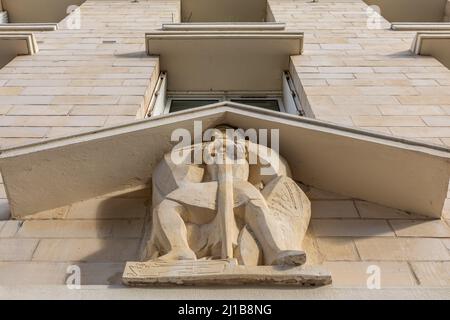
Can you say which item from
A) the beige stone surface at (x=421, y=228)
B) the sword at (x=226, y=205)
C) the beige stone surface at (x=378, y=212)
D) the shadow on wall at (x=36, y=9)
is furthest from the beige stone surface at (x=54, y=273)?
the shadow on wall at (x=36, y=9)

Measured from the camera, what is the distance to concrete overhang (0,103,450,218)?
4.50m

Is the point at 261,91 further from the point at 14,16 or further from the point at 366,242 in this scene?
the point at 14,16

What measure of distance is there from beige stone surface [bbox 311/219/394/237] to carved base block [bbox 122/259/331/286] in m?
1.30

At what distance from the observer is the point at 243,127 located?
16.4 ft

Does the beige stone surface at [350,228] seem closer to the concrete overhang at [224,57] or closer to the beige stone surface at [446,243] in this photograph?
the beige stone surface at [446,243]

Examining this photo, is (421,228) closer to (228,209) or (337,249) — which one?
(337,249)

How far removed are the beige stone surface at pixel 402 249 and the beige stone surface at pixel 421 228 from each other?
73mm

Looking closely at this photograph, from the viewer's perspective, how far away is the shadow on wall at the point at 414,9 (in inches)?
536

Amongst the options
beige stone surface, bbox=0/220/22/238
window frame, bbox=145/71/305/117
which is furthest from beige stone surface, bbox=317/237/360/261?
window frame, bbox=145/71/305/117

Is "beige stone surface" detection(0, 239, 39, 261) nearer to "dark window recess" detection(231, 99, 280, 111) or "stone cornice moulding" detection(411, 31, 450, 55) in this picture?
"dark window recess" detection(231, 99, 280, 111)

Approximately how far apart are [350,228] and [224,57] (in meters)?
5.18
